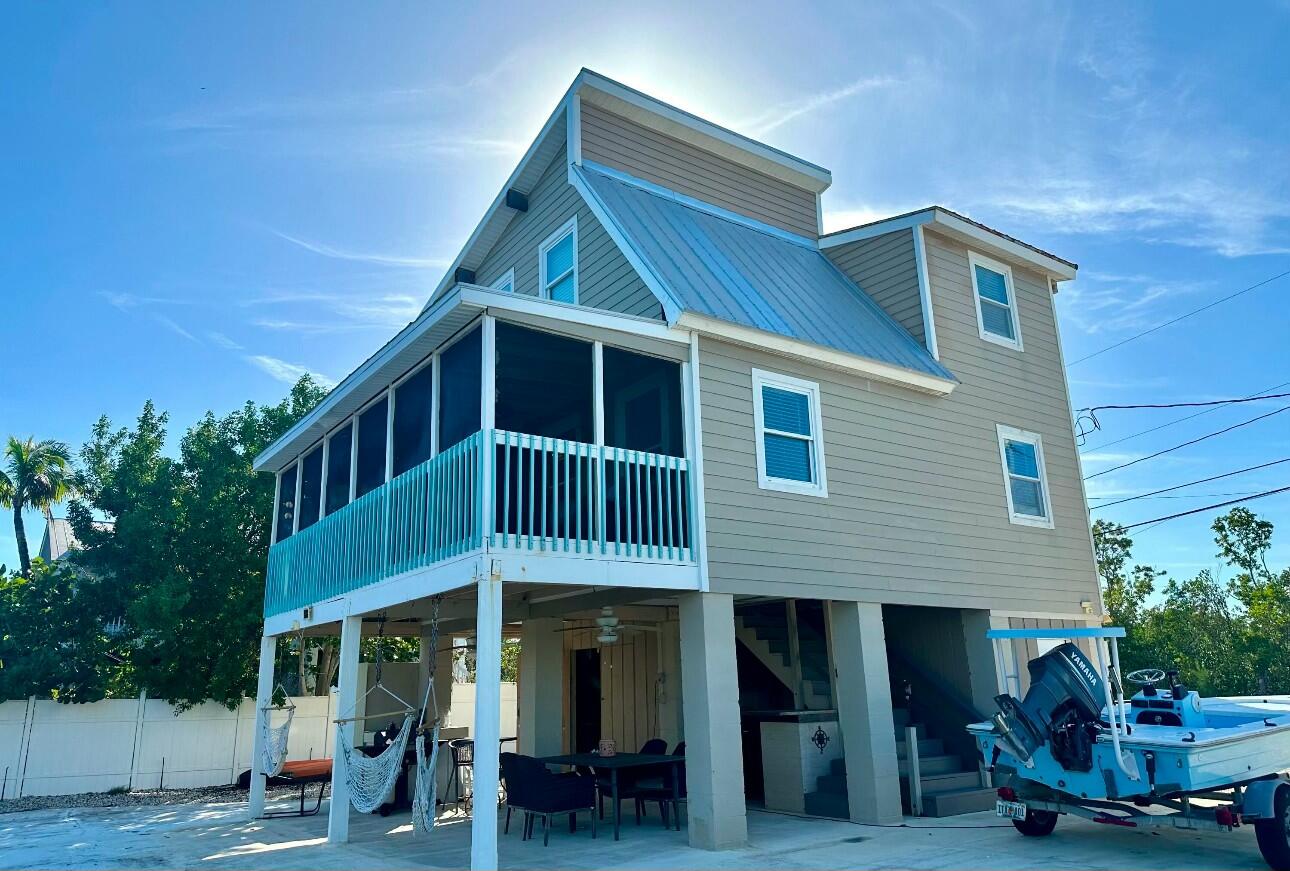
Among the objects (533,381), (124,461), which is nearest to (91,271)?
(124,461)

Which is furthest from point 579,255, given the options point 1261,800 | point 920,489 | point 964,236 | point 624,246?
point 1261,800

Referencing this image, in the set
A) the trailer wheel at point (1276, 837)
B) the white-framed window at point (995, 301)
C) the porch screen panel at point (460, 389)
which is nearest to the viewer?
the trailer wheel at point (1276, 837)

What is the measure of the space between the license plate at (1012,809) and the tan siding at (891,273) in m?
6.50

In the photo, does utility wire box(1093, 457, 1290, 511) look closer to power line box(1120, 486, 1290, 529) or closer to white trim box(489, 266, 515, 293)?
power line box(1120, 486, 1290, 529)

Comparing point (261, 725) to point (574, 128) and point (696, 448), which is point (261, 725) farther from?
point (574, 128)

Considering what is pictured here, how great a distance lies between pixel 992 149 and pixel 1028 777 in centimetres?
964

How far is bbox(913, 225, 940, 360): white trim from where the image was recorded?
40.8ft

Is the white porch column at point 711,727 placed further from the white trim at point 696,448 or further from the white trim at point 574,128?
the white trim at point 574,128

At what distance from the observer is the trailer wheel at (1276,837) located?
6832 millimetres

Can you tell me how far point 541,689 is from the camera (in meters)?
13.6

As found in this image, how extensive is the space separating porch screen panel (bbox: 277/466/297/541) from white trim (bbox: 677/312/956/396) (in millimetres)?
8138

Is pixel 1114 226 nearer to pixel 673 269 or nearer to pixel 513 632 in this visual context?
pixel 673 269

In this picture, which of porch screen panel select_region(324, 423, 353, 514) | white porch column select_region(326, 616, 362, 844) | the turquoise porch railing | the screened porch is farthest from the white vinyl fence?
the turquoise porch railing

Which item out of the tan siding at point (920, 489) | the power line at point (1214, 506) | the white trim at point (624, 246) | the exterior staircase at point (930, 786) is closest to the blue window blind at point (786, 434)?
the tan siding at point (920, 489)
